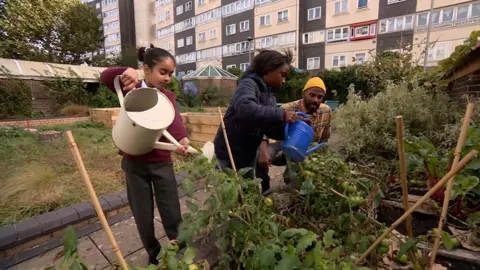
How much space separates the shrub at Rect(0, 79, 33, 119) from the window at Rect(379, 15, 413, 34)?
70.3ft

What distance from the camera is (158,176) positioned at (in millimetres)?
1464

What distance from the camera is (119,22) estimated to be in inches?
1507

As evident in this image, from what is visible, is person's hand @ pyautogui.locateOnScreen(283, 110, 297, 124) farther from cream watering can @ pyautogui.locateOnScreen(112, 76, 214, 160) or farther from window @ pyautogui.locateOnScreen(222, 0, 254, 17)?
window @ pyautogui.locateOnScreen(222, 0, 254, 17)

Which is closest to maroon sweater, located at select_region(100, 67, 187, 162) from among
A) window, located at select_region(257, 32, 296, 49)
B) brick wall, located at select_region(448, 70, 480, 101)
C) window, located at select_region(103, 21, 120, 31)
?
brick wall, located at select_region(448, 70, 480, 101)

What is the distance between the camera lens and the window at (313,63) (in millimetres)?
22047

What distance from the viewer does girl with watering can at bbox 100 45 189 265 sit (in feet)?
4.70

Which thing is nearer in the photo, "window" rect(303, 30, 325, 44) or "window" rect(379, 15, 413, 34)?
"window" rect(379, 15, 413, 34)

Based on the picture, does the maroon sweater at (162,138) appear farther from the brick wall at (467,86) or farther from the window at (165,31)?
the window at (165,31)

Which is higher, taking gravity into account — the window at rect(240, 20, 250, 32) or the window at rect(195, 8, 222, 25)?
the window at rect(195, 8, 222, 25)

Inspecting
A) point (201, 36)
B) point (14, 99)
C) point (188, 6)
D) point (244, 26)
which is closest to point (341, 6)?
point (244, 26)

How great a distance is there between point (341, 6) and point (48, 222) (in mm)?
23231

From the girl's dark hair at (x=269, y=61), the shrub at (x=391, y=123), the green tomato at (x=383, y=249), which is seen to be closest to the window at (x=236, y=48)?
the shrub at (x=391, y=123)

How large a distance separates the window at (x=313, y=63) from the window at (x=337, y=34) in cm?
185

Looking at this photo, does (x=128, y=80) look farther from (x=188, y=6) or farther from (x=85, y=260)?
(x=188, y=6)
